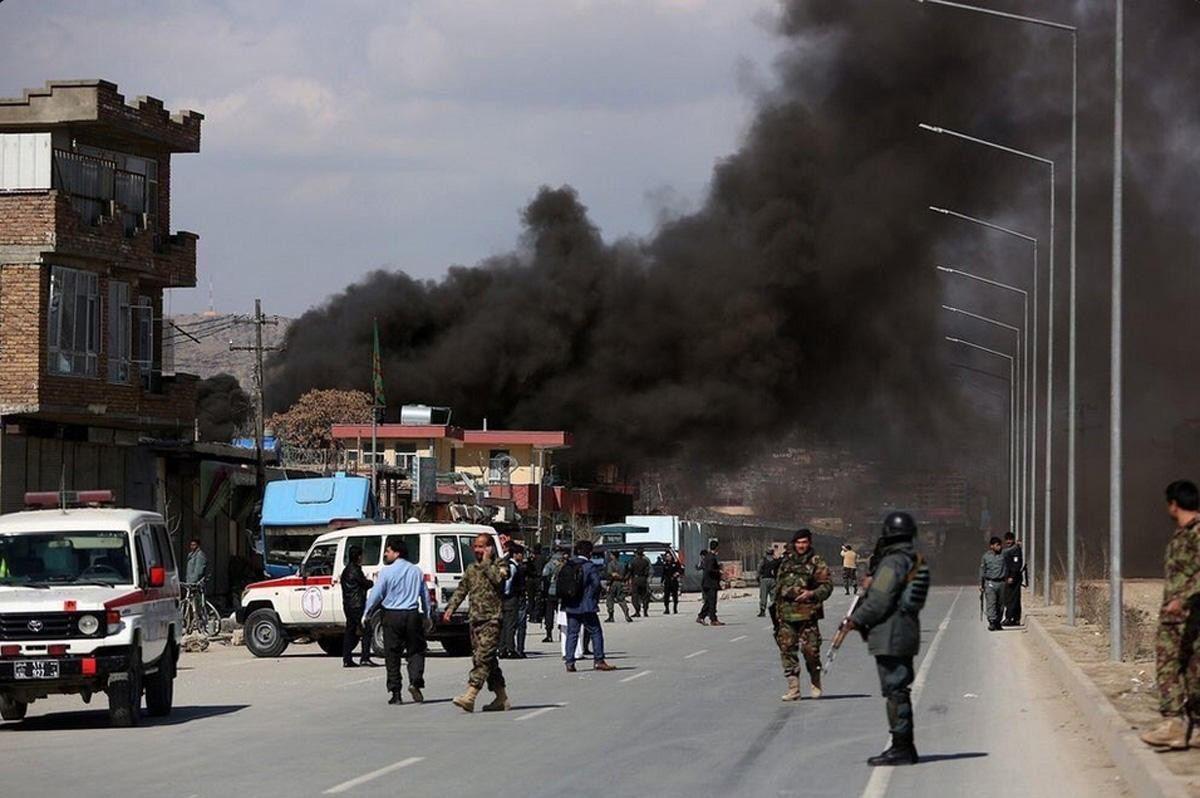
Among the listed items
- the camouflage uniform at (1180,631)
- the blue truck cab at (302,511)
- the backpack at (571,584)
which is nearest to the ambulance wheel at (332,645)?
the backpack at (571,584)

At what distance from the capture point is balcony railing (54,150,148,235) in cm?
3775

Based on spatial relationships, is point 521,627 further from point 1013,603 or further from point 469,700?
point 1013,603

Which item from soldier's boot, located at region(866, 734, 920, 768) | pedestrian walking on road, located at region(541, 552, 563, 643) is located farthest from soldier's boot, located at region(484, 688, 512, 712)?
pedestrian walking on road, located at region(541, 552, 563, 643)

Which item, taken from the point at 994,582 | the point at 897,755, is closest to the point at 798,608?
the point at 897,755

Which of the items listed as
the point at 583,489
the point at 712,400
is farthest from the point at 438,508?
the point at 583,489

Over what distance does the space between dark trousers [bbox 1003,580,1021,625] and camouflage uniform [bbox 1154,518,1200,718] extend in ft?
79.9

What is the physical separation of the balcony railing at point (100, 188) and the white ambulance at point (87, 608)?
781 inches

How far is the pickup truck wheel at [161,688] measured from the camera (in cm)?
1828

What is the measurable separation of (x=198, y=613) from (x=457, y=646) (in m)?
7.46

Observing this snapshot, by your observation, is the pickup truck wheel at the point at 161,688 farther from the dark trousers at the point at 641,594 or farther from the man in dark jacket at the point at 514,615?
the dark trousers at the point at 641,594

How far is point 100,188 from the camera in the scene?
38.9 meters

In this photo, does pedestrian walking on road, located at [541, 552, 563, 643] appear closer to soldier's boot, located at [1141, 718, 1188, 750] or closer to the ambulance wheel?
the ambulance wheel

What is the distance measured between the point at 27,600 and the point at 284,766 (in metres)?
4.41

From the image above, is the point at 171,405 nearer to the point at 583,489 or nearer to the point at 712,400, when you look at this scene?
the point at 712,400
